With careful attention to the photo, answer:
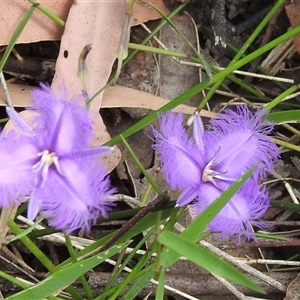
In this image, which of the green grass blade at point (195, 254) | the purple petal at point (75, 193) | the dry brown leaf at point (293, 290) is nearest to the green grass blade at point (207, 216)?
the green grass blade at point (195, 254)

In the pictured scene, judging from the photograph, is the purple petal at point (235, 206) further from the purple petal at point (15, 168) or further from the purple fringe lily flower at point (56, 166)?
the purple petal at point (15, 168)

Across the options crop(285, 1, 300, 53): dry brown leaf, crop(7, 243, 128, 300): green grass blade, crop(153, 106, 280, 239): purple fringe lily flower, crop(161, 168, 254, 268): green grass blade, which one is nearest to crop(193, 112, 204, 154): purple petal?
crop(153, 106, 280, 239): purple fringe lily flower

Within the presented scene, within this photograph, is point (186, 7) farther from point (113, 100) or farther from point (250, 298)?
point (250, 298)

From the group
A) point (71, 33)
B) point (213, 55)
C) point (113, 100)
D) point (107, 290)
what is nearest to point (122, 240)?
point (107, 290)

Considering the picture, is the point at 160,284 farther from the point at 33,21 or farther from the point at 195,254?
the point at 33,21

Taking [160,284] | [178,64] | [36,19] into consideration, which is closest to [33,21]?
[36,19]

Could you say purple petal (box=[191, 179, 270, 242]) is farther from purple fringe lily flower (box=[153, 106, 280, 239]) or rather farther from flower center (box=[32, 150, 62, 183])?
flower center (box=[32, 150, 62, 183])
